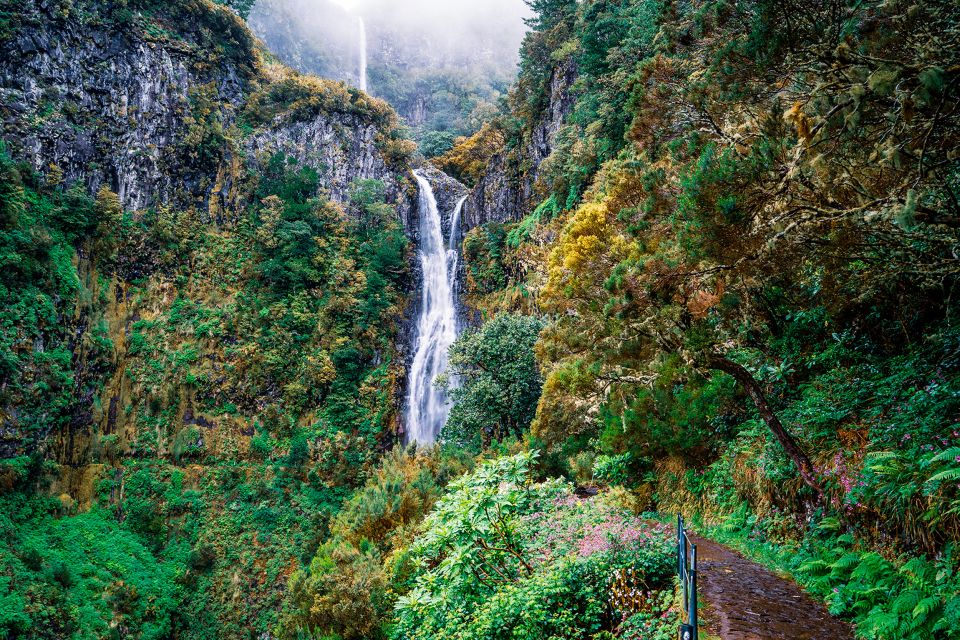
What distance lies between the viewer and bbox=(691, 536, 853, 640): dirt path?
3.29 metres

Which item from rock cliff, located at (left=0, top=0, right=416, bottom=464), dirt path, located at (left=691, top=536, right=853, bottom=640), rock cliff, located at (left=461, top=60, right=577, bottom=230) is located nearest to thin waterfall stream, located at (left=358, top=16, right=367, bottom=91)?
rock cliff, located at (left=0, top=0, right=416, bottom=464)

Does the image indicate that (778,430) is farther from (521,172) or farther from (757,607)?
(521,172)

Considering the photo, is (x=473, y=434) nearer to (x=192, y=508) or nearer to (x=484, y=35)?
(x=192, y=508)

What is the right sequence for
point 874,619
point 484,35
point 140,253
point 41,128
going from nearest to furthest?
point 874,619, point 41,128, point 140,253, point 484,35

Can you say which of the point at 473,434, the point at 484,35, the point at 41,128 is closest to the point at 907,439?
the point at 473,434

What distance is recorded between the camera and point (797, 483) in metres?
4.98

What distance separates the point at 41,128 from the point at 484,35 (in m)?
67.1

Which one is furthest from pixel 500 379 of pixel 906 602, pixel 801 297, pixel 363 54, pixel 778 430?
pixel 363 54

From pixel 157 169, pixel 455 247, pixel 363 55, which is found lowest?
pixel 455 247

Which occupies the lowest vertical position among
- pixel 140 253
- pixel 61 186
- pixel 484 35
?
pixel 140 253

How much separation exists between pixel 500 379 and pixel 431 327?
1123 centimetres

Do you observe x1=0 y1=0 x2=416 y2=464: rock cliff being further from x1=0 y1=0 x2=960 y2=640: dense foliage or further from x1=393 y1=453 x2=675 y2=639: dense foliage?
x1=393 y1=453 x2=675 y2=639: dense foliage

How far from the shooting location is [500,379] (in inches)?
590

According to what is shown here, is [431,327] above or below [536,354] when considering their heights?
above
